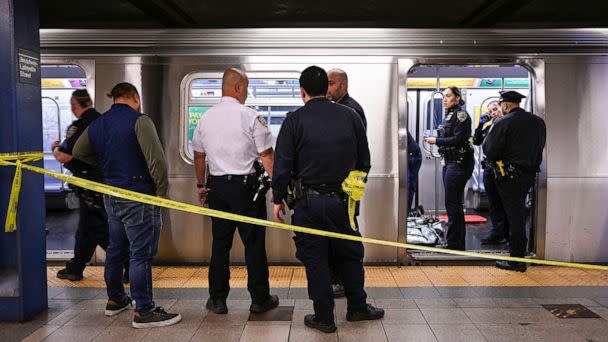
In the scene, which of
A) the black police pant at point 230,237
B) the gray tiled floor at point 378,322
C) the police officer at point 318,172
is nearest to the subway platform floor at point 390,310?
the gray tiled floor at point 378,322

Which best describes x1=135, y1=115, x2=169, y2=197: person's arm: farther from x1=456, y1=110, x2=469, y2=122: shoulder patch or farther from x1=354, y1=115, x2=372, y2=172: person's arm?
x1=456, y1=110, x2=469, y2=122: shoulder patch

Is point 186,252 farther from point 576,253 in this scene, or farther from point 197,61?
point 576,253

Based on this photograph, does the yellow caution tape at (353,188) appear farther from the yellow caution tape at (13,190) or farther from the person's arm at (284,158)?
the yellow caution tape at (13,190)

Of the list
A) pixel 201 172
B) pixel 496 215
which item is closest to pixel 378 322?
pixel 201 172

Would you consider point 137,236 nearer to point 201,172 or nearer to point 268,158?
point 201,172

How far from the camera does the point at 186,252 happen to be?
5711 millimetres

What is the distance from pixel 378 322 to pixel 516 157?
8.07ft

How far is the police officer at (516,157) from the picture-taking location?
17.6ft

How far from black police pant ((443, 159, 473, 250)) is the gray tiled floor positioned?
50.2 inches

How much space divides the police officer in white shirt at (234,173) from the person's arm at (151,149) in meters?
0.41

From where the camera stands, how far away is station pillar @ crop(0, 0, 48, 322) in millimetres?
3811

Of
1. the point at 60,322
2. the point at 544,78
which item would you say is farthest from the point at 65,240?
the point at 544,78

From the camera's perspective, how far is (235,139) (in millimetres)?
4055

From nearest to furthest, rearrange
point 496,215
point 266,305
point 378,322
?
point 378,322
point 266,305
point 496,215
